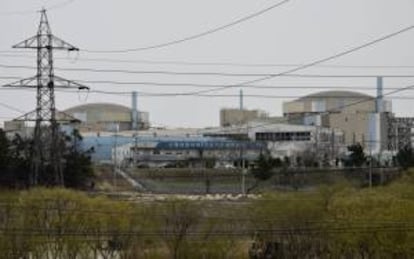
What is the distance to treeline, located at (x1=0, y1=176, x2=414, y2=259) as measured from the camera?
44.1 m

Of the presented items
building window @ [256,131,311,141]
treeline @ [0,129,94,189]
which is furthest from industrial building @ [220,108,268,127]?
treeline @ [0,129,94,189]

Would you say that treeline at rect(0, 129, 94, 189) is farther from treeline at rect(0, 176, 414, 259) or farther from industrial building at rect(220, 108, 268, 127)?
industrial building at rect(220, 108, 268, 127)

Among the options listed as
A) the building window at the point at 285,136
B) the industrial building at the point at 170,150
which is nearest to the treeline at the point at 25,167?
the industrial building at the point at 170,150

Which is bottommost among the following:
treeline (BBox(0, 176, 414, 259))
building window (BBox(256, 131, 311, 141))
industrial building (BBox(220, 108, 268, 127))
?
treeline (BBox(0, 176, 414, 259))

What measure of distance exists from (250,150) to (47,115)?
245ft

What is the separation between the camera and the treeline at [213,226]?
4412cm

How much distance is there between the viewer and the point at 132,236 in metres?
48.9

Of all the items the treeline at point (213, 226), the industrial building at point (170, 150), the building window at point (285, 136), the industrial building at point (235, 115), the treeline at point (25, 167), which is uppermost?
the industrial building at point (235, 115)

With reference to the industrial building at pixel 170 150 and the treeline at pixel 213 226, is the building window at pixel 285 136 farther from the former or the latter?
the treeline at pixel 213 226

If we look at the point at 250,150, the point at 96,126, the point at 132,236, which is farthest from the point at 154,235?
the point at 96,126

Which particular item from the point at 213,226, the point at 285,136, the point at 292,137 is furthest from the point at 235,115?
the point at 213,226

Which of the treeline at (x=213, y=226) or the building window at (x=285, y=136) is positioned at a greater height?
the building window at (x=285, y=136)

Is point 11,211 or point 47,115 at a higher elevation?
point 47,115

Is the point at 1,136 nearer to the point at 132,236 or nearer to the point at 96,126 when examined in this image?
the point at 132,236
